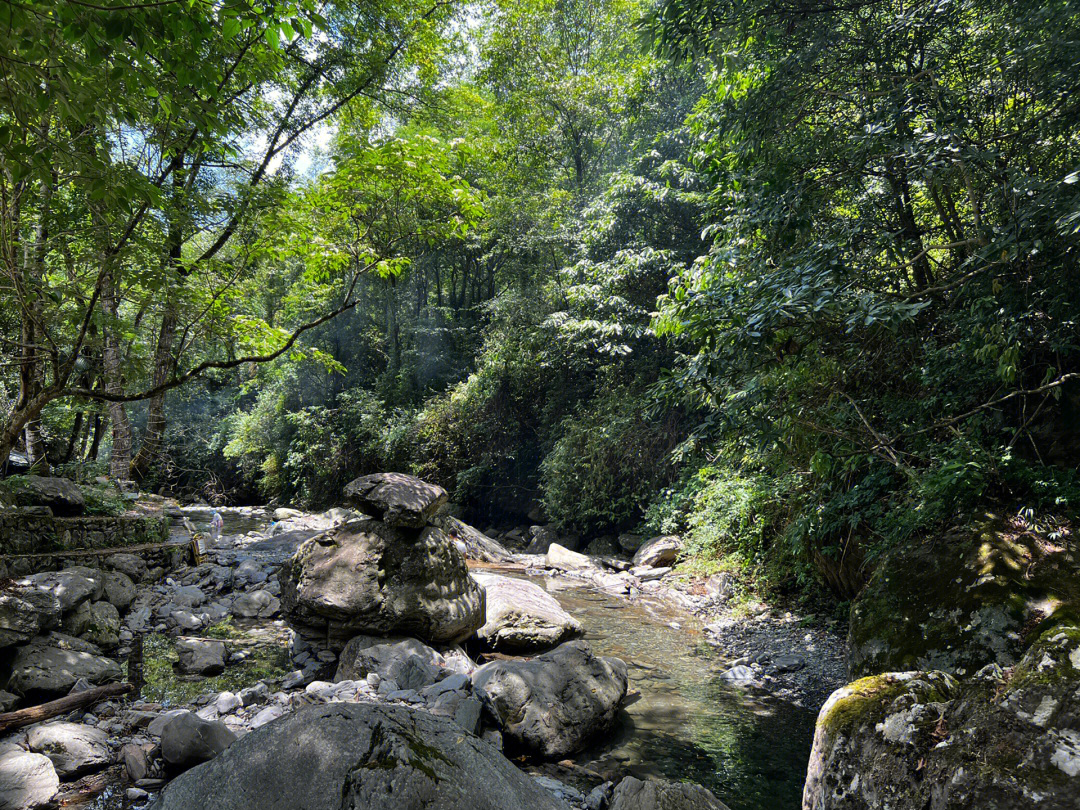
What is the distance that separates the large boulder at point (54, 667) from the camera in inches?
172

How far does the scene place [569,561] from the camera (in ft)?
37.3

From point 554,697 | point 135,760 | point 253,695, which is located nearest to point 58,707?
point 135,760

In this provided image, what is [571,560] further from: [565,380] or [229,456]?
[229,456]

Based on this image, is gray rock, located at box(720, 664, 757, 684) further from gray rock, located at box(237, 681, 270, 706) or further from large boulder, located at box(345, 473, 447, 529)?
gray rock, located at box(237, 681, 270, 706)

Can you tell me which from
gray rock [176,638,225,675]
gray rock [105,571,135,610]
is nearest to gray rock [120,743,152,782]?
gray rock [176,638,225,675]

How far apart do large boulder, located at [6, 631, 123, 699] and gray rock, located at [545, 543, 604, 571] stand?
7.38 m

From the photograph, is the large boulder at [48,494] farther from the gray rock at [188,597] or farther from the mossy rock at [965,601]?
the mossy rock at [965,601]

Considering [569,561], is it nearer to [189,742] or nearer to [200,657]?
[200,657]

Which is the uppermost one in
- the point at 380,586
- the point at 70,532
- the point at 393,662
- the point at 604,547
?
the point at 70,532

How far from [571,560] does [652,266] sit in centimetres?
626

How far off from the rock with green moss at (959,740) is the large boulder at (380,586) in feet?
12.8

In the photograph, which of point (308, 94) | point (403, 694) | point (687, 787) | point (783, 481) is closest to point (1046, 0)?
point (783, 481)

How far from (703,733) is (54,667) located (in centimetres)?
501

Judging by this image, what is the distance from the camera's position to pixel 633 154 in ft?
51.5
